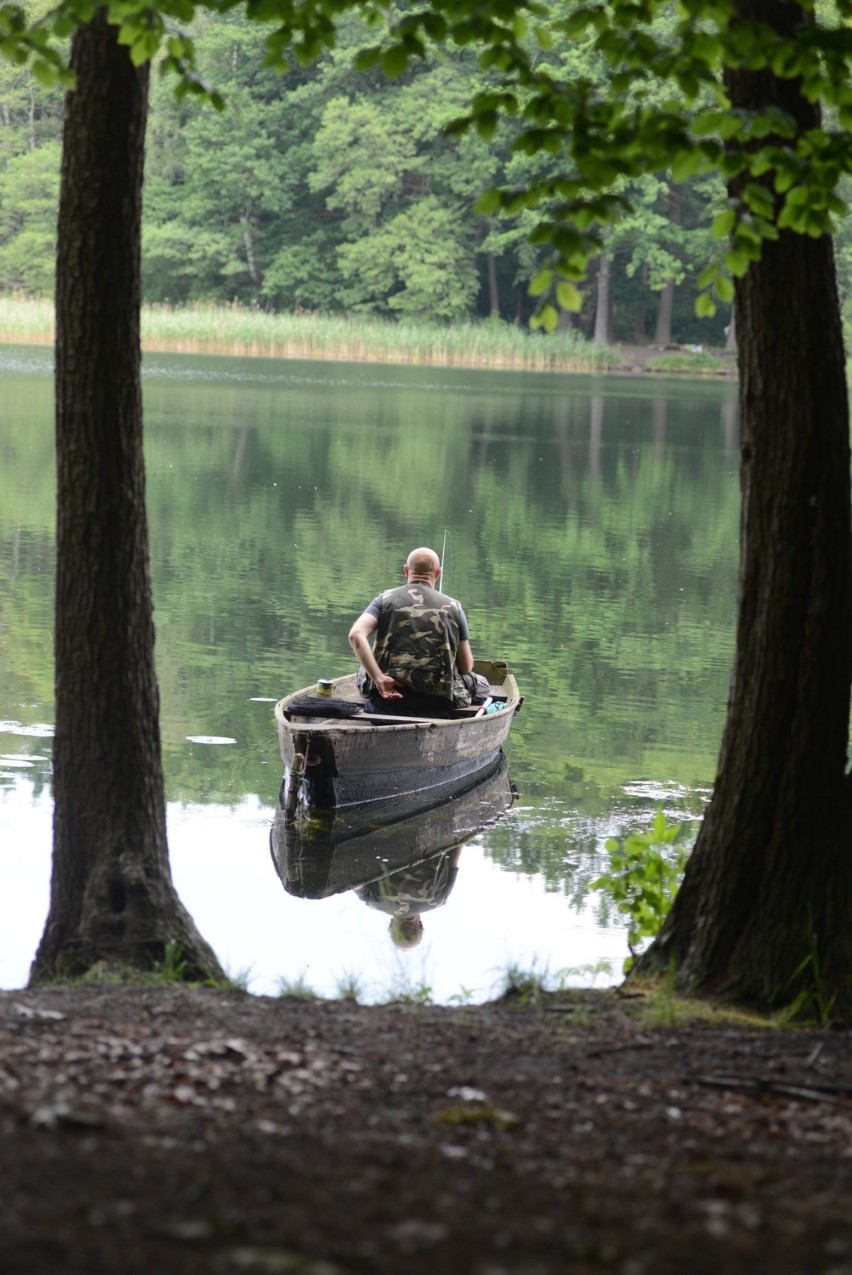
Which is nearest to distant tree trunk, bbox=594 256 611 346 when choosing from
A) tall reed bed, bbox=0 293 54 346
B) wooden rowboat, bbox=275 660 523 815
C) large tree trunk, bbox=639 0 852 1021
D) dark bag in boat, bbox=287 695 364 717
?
tall reed bed, bbox=0 293 54 346

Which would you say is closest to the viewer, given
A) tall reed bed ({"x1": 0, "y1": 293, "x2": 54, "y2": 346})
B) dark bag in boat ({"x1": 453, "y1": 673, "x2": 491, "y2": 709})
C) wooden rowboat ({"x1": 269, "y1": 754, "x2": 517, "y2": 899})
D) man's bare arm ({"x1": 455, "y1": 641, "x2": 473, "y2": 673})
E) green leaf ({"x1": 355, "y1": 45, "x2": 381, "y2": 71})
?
green leaf ({"x1": 355, "y1": 45, "x2": 381, "y2": 71})

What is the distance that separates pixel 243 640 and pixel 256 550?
580 cm

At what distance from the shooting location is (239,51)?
7469 cm

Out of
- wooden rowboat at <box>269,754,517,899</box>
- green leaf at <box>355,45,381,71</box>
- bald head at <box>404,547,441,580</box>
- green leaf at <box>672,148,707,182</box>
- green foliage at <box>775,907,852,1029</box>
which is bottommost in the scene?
wooden rowboat at <box>269,754,517,899</box>

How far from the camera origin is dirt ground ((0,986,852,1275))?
3.18m

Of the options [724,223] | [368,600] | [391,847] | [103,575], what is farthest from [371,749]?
[368,600]

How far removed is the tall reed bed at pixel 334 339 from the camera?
185 ft

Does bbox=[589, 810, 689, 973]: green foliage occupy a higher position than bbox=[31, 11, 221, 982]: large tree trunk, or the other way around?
bbox=[31, 11, 221, 982]: large tree trunk

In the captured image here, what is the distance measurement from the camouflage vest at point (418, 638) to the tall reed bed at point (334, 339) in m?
45.4

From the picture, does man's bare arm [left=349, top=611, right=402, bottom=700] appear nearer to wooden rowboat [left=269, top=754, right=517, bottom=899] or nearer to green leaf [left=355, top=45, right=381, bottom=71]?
wooden rowboat [left=269, top=754, right=517, bottom=899]

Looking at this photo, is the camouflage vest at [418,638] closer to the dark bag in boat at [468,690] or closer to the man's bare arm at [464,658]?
the man's bare arm at [464,658]

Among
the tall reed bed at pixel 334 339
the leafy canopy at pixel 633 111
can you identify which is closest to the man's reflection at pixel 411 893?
the leafy canopy at pixel 633 111

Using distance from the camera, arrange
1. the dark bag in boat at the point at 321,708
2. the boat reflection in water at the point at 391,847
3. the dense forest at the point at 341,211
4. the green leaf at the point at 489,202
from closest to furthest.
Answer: the green leaf at the point at 489,202 → the boat reflection in water at the point at 391,847 → the dark bag in boat at the point at 321,708 → the dense forest at the point at 341,211

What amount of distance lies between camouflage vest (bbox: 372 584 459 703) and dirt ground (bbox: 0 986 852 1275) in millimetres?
5794
